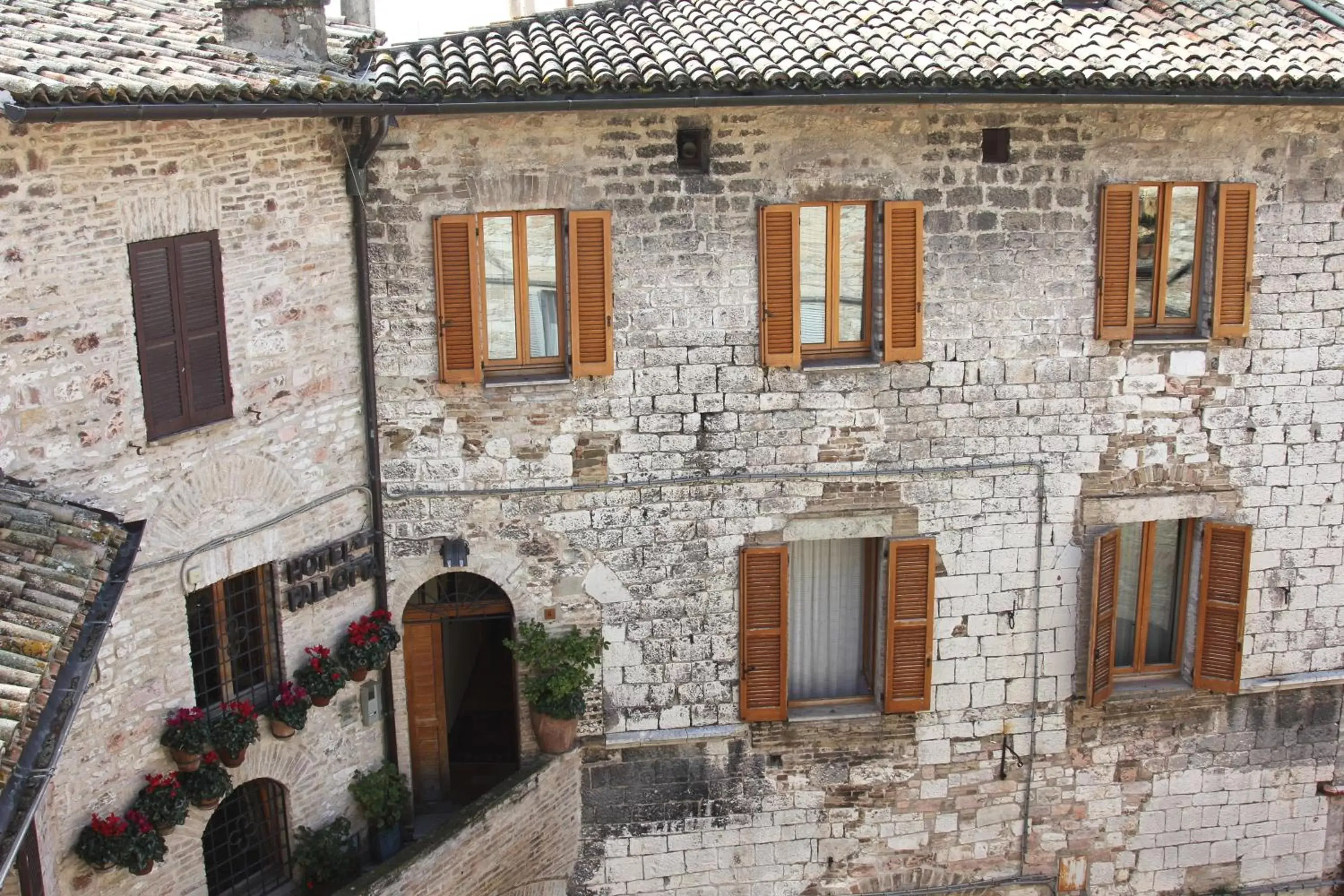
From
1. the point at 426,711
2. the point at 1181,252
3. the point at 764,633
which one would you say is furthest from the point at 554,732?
the point at 1181,252

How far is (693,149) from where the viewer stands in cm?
1249

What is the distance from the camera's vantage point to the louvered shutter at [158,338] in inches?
409

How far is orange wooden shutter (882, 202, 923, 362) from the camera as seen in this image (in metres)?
12.6

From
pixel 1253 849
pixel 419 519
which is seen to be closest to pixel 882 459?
pixel 419 519

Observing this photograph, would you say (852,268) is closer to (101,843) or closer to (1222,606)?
(1222,606)

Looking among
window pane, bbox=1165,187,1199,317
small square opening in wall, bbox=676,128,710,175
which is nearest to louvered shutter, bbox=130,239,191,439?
small square opening in wall, bbox=676,128,710,175

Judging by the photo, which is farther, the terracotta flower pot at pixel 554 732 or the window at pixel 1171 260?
the terracotta flower pot at pixel 554 732

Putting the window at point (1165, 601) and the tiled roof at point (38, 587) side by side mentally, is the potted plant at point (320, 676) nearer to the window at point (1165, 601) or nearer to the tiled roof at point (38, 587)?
the tiled roof at point (38, 587)

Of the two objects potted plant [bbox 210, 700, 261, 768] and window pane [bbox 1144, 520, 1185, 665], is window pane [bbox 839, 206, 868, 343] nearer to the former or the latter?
window pane [bbox 1144, 520, 1185, 665]

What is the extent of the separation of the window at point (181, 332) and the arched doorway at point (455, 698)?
9.38 feet

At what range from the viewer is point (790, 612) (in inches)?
543

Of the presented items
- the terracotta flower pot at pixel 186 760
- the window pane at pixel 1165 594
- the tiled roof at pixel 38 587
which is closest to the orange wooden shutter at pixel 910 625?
the window pane at pixel 1165 594

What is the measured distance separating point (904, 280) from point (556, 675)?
404 centimetres

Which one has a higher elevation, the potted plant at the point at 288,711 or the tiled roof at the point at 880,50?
the tiled roof at the point at 880,50
